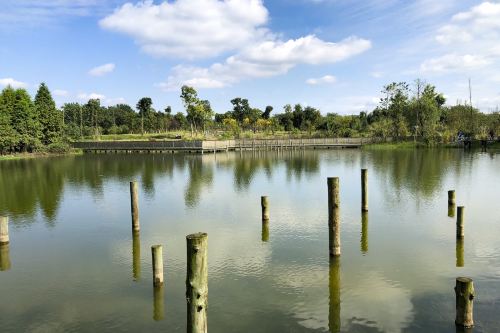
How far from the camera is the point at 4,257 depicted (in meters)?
17.6

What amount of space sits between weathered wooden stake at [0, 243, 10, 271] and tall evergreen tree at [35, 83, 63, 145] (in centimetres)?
6763

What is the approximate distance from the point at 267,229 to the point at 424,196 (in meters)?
12.9

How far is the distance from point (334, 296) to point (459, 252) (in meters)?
6.55

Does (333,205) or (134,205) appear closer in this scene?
(333,205)

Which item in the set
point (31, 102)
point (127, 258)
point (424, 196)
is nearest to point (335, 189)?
point (127, 258)

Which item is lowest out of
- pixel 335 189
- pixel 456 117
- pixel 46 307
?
pixel 46 307

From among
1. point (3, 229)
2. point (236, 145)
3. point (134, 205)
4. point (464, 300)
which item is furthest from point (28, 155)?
point (464, 300)

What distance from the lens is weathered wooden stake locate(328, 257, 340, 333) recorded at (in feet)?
36.5

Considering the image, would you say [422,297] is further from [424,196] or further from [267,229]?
[424,196]

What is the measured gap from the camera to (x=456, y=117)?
8381cm

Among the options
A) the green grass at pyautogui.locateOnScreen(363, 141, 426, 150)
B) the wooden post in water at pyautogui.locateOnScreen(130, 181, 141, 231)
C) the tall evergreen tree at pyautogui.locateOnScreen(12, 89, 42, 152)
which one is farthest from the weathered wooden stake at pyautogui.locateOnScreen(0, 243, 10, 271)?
the green grass at pyautogui.locateOnScreen(363, 141, 426, 150)

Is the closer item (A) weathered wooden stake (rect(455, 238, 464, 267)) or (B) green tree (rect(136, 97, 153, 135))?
(A) weathered wooden stake (rect(455, 238, 464, 267))

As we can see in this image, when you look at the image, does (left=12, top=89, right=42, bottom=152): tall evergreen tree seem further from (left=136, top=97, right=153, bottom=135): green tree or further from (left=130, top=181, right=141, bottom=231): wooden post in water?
(left=130, top=181, right=141, bottom=231): wooden post in water

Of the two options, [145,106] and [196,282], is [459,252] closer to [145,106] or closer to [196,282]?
[196,282]
